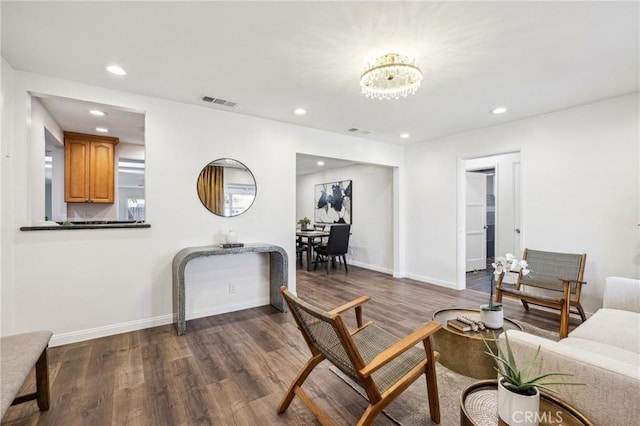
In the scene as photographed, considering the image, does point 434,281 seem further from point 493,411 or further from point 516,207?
point 493,411

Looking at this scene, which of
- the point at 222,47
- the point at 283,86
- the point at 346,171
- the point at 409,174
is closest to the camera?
the point at 222,47

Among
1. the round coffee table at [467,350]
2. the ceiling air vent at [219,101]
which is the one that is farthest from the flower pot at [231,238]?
the round coffee table at [467,350]

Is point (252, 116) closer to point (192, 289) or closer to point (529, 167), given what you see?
point (192, 289)

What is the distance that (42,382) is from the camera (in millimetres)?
1805

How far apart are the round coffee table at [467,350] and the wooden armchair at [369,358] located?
490 millimetres

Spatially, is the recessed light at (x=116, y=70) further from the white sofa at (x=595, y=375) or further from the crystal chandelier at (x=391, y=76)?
the white sofa at (x=595, y=375)

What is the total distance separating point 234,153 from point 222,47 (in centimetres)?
158

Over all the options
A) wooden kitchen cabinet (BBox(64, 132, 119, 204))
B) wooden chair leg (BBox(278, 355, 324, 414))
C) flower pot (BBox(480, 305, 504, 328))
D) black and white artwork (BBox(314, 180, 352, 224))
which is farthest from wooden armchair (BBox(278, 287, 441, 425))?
black and white artwork (BBox(314, 180, 352, 224))

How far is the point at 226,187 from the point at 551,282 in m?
3.98

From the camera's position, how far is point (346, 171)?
7.15 m

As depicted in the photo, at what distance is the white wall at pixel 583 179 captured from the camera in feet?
10.2

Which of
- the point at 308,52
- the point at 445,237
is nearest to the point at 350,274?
the point at 445,237

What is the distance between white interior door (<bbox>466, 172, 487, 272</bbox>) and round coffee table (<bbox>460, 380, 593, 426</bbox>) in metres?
5.19

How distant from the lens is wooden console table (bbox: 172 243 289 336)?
9.56 ft
